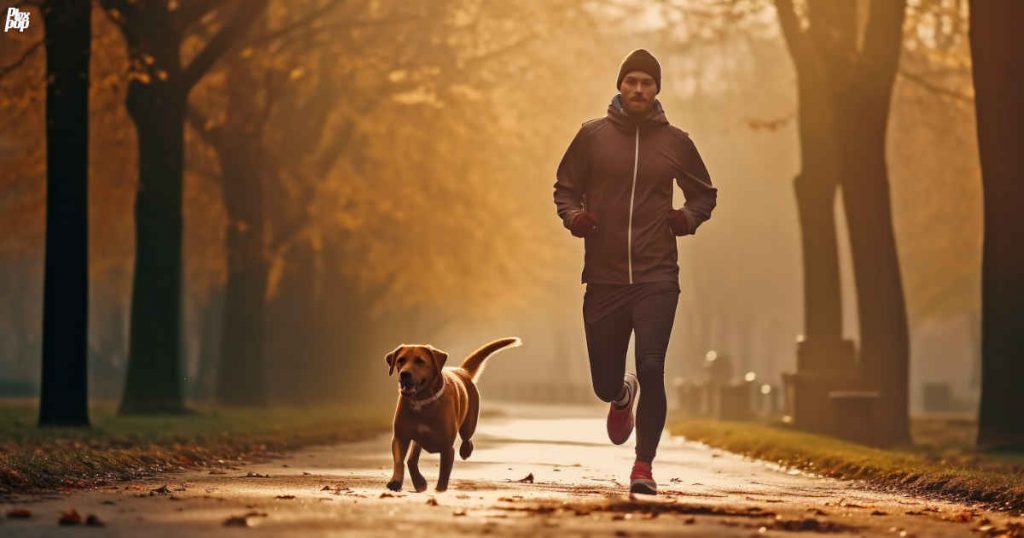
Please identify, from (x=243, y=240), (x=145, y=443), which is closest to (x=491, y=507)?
(x=145, y=443)

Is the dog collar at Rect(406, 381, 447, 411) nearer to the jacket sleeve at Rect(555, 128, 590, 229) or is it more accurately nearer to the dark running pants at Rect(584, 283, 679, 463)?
the dark running pants at Rect(584, 283, 679, 463)

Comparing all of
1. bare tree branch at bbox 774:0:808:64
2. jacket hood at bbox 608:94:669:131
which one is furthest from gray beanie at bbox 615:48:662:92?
bare tree branch at bbox 774:0:808:64

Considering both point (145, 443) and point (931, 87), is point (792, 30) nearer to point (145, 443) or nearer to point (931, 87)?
point (931, 87)

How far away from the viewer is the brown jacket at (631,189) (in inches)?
449

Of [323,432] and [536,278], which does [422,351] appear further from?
[536,278]

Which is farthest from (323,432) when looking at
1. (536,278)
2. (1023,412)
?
(536,278)

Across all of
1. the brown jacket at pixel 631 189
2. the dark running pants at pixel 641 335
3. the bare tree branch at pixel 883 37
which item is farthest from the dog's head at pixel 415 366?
the bare tree branch at pixel 883 37

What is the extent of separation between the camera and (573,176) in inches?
456

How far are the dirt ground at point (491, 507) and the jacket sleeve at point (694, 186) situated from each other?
162 cm

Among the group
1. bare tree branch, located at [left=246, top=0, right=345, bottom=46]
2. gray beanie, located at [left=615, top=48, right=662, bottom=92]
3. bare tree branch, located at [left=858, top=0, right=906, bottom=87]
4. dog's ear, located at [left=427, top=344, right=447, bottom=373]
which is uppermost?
bare tree branch, located at [left=246, top=0, right=345, bottom=46]

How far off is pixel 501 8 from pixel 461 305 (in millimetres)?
22524

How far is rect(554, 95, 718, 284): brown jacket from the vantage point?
449 inches

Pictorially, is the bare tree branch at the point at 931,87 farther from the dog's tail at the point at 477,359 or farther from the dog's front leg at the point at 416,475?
the dog's front leg at the point at 416,475

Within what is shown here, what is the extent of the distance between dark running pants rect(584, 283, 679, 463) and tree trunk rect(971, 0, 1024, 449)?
9.10 metres
